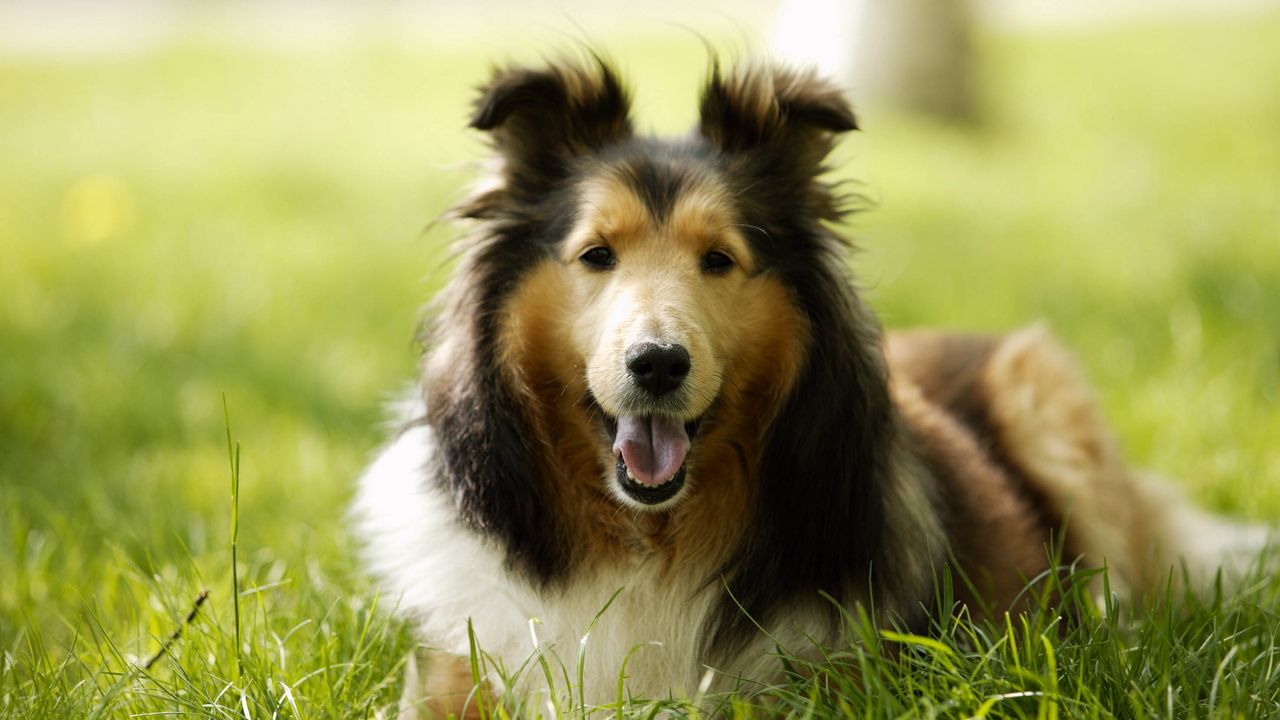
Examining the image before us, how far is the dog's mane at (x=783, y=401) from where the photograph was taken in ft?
9.89

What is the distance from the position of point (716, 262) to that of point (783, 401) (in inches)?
16.0

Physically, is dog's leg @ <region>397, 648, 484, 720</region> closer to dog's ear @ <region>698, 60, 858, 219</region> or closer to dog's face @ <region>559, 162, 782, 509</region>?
dog's face @ <region>559, 162, 782, 509</region>

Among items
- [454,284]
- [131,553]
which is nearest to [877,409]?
[454,284]

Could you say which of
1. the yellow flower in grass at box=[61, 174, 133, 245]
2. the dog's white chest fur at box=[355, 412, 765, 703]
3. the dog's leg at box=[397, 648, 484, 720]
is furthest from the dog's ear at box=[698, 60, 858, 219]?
the yellow flower in grass at box=[61, 174, 133, 245]

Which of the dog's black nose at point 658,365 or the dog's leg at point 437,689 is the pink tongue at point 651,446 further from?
the dog's leg at point 437,689

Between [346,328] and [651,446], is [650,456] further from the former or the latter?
[346,328]

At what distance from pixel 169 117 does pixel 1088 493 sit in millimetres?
10371

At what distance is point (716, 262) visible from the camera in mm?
3049

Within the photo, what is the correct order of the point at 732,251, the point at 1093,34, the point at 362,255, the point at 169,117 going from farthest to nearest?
the point at 1093,34
the point at 169,117
the point at 362,255
the point at 732,251

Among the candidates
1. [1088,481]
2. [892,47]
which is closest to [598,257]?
[1088,481]

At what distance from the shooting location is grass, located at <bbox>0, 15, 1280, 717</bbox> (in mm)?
2768

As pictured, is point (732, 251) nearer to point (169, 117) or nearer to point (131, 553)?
point (131, 553)

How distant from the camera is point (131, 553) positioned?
392cm

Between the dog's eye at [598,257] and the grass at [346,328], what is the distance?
0.69m
